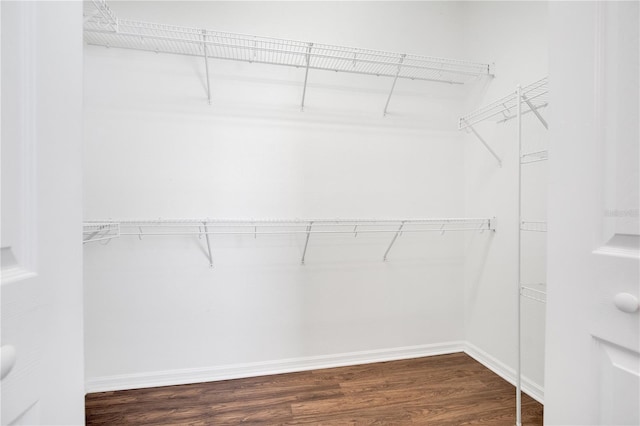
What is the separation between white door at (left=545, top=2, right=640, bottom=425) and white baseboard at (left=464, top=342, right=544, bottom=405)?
139 cm

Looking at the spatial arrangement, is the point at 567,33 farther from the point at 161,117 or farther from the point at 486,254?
the point at 161,117

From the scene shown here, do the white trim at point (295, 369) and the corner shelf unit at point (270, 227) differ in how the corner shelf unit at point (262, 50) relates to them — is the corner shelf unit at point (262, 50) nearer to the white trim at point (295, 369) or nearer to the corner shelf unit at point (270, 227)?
the corner shelf unit at point (270, 227)

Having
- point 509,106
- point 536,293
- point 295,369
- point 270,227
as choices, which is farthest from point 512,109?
point 295,369

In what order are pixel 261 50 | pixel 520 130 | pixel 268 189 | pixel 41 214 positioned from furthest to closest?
pixel 268 189
pixel 261 50
pixel 520 130
pixel 41 214

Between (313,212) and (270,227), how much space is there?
0.31m

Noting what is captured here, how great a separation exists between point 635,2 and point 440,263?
194 centimetres

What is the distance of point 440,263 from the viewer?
2.24m

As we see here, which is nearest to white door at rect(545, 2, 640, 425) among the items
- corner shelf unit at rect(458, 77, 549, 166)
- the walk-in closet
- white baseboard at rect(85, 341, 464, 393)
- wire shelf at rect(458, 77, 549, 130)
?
the walk-in closet

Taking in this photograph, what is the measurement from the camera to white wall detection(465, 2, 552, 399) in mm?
1691

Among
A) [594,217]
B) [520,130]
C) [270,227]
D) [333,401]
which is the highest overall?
[520,130]

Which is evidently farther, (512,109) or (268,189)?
(268,189)

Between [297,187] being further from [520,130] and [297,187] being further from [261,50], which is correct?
[520,130]

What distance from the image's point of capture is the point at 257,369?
76.4 inches

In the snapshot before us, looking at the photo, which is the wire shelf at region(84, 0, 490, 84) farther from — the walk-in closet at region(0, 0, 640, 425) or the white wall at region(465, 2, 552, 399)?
the white wall at region(465, 2, 552, 399)
